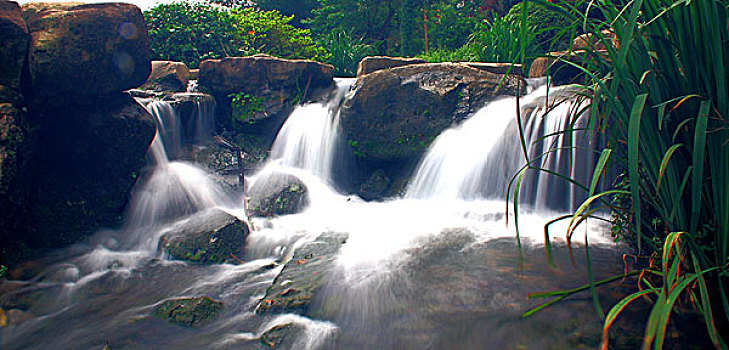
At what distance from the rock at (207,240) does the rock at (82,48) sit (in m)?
2.21

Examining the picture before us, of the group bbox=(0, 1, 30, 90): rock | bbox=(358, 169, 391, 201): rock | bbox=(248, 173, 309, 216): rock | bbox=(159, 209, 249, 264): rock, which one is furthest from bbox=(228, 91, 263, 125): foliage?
bbox=(0, 1, 30, 90): rock

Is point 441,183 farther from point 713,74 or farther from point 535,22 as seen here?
point 535,22

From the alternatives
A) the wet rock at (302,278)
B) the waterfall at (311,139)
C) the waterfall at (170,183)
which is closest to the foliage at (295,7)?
the waterfall at (311,139)

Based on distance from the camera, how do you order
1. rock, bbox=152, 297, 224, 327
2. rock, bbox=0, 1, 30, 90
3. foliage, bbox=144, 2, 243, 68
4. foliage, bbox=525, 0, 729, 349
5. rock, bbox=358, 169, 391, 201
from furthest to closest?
foliage, bbox=144, 2, 243, 68 < rock, bbox=358, 169, 391, 201 < rock, bbox=0, 1, 30, 90 < rock, bbox=152, 297, 224, 327 < foliage, bbox=525, 0, 729, 349

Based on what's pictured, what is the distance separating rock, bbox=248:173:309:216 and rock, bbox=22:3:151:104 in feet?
7.77

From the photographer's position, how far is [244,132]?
28.5 ft

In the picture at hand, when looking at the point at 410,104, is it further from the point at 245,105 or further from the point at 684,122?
the point at 684,122

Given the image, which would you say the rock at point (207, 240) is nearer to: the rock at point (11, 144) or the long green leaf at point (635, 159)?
the rock at point (11, 144)

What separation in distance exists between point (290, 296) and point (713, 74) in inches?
114

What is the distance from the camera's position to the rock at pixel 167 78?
28.2ft

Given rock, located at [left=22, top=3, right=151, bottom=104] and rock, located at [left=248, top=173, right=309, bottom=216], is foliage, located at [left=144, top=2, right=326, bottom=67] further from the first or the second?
rock, located at [left=248, top=173, right=309, bottom=216]

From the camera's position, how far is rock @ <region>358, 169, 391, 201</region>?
23.7 feet

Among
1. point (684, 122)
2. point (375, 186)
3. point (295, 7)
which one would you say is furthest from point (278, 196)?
point (295, 7)

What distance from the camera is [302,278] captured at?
11.7 ft
